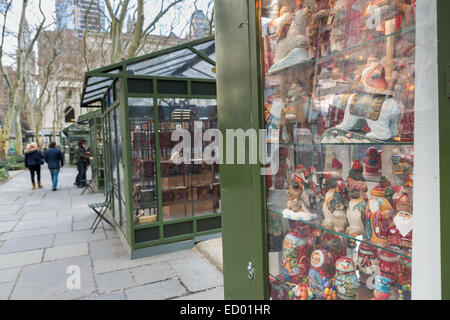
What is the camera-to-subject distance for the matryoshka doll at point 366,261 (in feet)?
5.05

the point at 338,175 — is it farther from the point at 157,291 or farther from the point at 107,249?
the point at 107,249

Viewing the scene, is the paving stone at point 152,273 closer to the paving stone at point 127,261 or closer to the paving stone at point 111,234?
the paving stone at point 127,261

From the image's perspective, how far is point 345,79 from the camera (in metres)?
1.61

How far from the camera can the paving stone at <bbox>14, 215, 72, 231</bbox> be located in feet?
23.8

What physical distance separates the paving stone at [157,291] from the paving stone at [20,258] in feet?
7.25

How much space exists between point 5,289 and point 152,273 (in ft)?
6.09

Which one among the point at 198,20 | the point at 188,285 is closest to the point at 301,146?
the point at 188,285

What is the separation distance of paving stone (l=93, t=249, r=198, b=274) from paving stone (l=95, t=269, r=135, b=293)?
0.60 ft

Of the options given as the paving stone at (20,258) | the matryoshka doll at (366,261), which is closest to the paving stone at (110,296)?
the paving stone at (20,258)

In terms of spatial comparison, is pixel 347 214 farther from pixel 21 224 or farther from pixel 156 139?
pixel 21 224

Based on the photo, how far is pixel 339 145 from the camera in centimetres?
167

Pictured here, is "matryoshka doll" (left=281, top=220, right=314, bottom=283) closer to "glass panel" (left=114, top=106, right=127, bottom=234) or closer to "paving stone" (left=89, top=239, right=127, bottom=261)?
"paving stone" (left=89, top=239, right=127, bottom=261)

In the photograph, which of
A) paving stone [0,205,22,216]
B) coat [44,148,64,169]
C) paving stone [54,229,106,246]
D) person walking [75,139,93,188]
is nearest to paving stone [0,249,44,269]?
paving stone [54,229,106,246]

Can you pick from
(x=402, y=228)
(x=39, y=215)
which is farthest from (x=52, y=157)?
(x=402, y=228)
